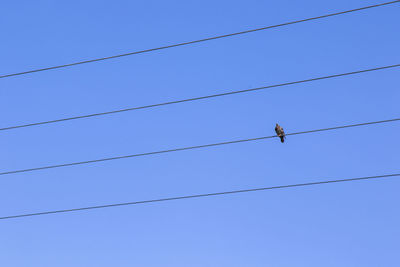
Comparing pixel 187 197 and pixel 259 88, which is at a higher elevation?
pixel 259 88

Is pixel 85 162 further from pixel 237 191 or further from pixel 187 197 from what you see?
pixel 237 191

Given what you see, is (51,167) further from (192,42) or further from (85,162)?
(192,42)

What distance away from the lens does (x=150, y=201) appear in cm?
1822

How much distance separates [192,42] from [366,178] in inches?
230

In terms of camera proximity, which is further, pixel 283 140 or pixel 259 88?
pixel 283 140

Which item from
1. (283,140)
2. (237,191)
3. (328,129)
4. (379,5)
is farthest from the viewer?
(283,140)

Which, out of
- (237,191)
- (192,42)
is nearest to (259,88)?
(192,42)

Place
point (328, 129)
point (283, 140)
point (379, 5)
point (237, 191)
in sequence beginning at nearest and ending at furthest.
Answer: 1. point (379, 5)
2. point (328, 129)
3. point (237, 191)
4. point (283, 140)

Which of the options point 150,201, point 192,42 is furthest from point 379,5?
point 150,201

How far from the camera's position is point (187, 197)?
59.4 feet

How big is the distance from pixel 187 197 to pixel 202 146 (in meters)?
1.93

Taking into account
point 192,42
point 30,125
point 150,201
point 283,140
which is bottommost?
point 150,201

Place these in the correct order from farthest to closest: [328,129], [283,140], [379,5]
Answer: [283,140], [328,129], [379,5]

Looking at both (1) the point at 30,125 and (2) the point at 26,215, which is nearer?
(1) the point at 30,125
